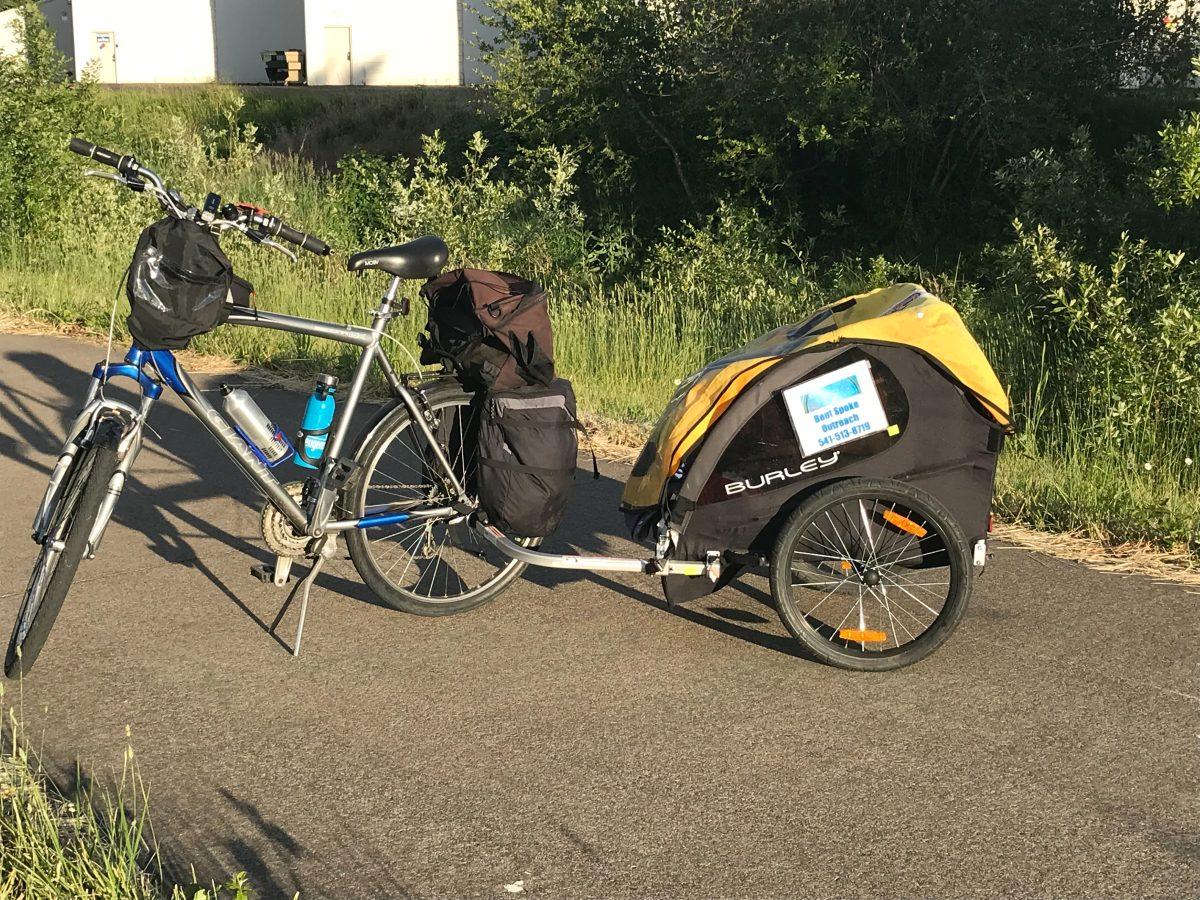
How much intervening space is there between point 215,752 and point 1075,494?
4182 mm

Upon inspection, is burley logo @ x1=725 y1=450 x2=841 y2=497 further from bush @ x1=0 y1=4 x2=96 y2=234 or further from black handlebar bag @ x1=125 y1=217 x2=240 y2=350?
bush @ x1=0 y1=4 x2=96 y2=234

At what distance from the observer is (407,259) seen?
518 centimetres

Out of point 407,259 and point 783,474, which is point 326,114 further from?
point 783,474

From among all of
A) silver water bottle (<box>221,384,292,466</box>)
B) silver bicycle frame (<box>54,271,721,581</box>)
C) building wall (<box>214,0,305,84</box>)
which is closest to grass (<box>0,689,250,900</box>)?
silver bicycle frame (<box>54,271,721,581</box>)

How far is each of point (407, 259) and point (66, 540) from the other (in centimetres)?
151

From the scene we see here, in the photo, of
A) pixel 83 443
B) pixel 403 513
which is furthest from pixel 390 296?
pixel 83 443

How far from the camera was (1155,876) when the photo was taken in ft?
11.8

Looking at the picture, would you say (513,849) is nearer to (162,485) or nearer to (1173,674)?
(1173,674)

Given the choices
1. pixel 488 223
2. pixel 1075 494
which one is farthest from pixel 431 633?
pixel 488 223

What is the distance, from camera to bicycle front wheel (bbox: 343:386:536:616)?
5406 mm

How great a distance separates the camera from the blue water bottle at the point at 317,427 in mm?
5316

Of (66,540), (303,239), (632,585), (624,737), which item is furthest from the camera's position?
(632,585)

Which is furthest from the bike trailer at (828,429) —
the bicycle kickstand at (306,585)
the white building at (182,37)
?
the white building at (182,37)

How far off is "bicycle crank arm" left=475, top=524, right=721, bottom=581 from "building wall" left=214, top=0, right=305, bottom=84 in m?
52.4
